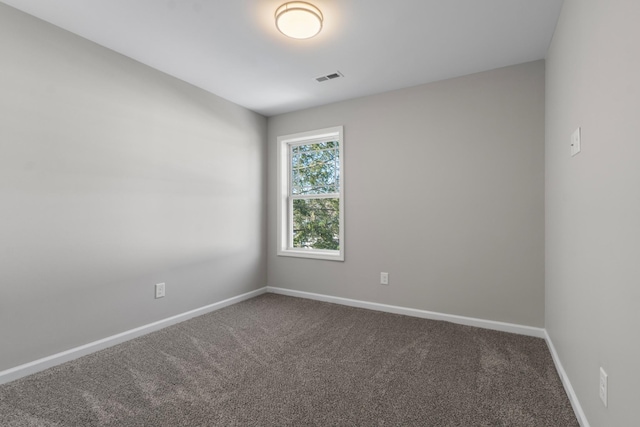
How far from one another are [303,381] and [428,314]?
1.66 metres

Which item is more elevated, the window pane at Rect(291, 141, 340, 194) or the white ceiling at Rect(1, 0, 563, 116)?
the white ceiling at Rect(1, 0, 563, 116)

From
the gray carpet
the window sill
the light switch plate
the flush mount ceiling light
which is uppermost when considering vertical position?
the flush mount ceiling light

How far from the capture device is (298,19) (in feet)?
6.42

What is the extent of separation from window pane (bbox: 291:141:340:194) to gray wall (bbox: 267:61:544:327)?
0.28 metres

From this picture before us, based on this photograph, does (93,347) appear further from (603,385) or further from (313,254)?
(603,385)

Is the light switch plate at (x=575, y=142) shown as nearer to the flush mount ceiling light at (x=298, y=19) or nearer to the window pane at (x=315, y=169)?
the flush mount ceiling light at (x=298, y=19)

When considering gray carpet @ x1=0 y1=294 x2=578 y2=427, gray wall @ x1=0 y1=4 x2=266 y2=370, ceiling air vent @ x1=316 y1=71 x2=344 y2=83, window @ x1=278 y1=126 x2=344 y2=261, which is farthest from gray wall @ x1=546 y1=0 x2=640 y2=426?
gray wall @ x1=0 y1=4 x2=266 y2=370

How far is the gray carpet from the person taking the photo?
162 cm

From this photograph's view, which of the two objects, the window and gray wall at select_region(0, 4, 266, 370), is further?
the window

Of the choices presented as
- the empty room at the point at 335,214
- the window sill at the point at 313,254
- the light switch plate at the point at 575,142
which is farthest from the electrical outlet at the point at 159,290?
the light switch plate at the point at 575,142

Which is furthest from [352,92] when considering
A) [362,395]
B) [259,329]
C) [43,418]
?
[43,418]

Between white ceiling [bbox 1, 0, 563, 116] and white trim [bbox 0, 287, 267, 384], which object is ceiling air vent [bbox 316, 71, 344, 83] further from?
white trim [bbox 0, 287, 267, 384]

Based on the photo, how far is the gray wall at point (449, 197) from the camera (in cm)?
268

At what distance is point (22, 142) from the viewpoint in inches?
79.7
